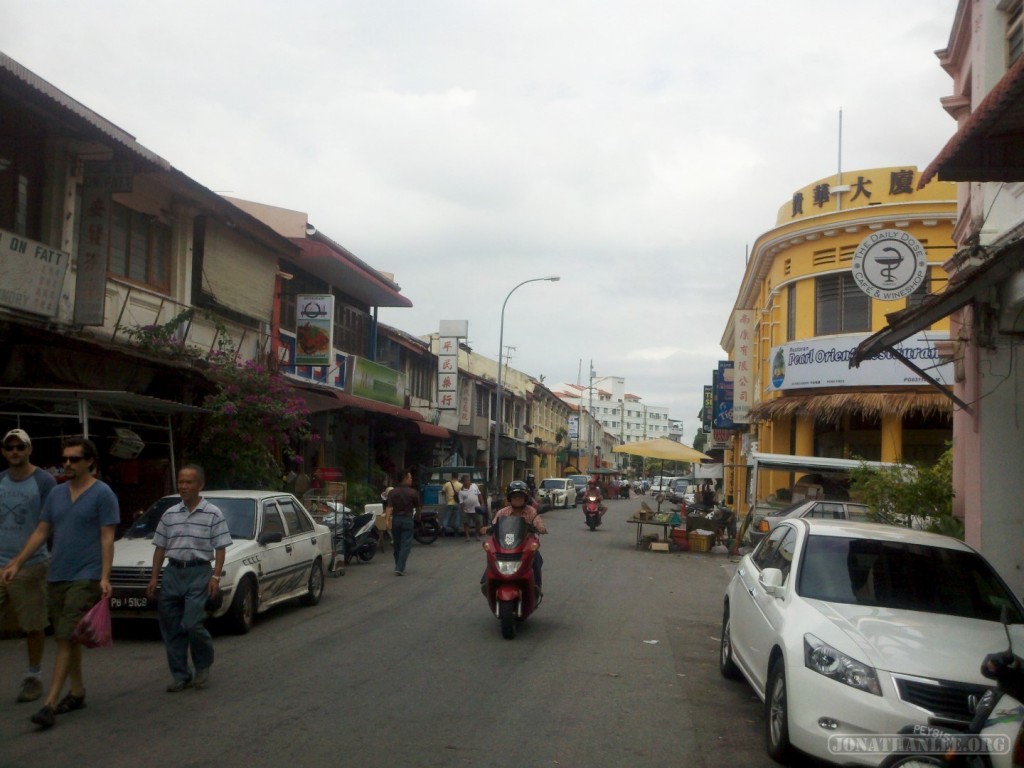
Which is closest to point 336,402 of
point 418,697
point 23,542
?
point 418,697

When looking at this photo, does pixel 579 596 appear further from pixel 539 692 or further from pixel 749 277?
pixel 749 277

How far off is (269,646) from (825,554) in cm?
562

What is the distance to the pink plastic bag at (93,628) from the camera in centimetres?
653

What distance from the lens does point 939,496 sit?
A: 46.2 ft

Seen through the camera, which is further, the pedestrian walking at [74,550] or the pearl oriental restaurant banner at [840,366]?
the pearl oriental restaurant banner at [840,366]

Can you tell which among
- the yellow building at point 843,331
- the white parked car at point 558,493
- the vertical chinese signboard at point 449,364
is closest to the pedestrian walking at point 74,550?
the yellow building at point 843,331

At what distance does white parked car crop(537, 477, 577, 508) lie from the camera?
45753 millimetres

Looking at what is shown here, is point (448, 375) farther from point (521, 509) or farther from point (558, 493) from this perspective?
point (521, 509)

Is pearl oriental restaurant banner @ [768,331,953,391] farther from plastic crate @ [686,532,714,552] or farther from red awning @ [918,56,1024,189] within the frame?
red awning @ [918,56,1024,189]

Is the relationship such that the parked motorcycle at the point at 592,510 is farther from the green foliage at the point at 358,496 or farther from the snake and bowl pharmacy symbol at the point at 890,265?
the snake and bowl pharmacy symbol at the point at 890,265

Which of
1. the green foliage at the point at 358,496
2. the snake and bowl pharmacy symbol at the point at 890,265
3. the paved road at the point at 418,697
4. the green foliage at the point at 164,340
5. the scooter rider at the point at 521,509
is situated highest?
the snake and bowl pharmacy symbol at the point at 890,265


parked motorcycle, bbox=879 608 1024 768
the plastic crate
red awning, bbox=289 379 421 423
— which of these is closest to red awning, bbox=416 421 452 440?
red awning, bbox=289 379 421 423

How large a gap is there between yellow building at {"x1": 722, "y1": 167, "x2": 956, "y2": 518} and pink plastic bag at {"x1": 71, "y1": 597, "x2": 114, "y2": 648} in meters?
19.6

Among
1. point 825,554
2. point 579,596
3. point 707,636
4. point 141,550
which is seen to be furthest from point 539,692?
point 579,596
